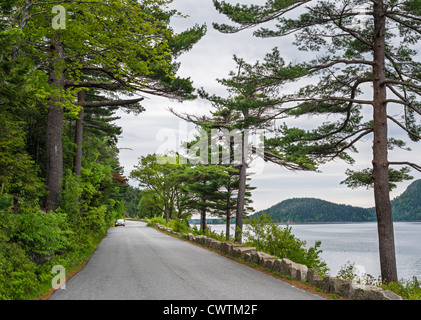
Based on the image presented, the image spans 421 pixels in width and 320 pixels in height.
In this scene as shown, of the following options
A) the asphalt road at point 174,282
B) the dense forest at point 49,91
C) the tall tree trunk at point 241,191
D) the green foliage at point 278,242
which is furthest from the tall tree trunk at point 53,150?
the tall tree trunk at point 241,191

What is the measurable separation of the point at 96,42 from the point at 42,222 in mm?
5925

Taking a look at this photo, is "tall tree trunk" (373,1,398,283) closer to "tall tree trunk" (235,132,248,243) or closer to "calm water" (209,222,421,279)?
"calm water" (209,222,421,279)

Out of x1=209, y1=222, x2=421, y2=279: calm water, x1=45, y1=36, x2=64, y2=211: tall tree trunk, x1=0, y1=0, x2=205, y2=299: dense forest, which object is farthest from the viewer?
x1=209, y1=222, x2=421, y2=279: calm water

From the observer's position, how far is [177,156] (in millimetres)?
43031

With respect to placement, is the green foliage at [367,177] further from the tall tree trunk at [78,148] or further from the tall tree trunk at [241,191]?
the tall tree trunk at [78,148]

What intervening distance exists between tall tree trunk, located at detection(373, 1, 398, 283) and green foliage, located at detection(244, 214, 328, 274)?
2.23 m

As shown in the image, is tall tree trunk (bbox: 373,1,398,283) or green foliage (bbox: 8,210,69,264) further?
tall tree trunk (bbox: 373,1,398,283)

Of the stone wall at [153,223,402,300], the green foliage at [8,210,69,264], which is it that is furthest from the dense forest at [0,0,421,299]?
the stone wall at [153,223,402,300]

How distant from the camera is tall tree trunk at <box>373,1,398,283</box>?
465 inches

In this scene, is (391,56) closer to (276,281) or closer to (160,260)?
(276,281)

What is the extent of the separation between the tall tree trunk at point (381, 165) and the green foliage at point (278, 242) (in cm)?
223
